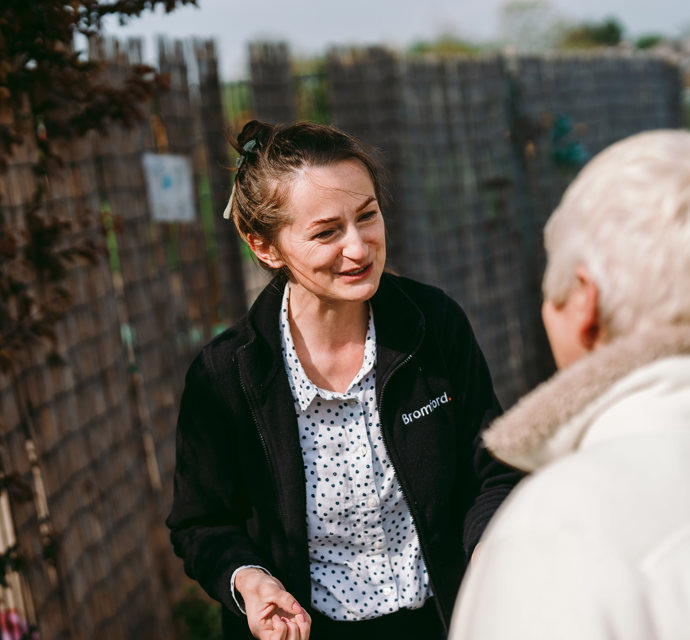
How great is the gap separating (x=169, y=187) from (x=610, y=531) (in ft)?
13.3

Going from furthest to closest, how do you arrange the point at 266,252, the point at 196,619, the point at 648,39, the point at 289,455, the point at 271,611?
the point at 648,39
the point at 196,619
the point at 266,252
the point at 289,455
the point at 271,611

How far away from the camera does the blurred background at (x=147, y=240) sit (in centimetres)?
317

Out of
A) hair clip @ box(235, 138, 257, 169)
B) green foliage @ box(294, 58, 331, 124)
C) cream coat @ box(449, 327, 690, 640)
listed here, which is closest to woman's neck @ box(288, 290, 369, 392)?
hair clip @ box(235, 138, 257, 169)

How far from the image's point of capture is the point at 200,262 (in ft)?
16.8

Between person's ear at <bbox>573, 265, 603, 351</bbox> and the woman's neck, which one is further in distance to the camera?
the woman's neck

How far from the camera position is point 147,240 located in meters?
4.53

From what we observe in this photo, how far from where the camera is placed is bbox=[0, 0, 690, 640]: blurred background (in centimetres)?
317

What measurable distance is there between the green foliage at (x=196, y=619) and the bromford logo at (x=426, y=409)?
253 centimetres

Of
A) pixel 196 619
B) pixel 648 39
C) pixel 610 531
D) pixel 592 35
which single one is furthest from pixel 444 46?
pixel 610 531

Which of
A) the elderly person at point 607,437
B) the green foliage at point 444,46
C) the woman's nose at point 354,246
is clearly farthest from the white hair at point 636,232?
the green foliage at point 444,46

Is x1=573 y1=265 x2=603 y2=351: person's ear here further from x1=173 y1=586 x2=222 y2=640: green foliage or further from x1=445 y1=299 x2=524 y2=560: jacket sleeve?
x1=173 y1=586 x2=222 y2=640: green foliage

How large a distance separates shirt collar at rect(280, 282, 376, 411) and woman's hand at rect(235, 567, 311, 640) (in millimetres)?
444

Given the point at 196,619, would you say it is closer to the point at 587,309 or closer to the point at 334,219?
the point at 334,219

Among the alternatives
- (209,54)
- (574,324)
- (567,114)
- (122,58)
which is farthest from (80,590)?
(567,114)
